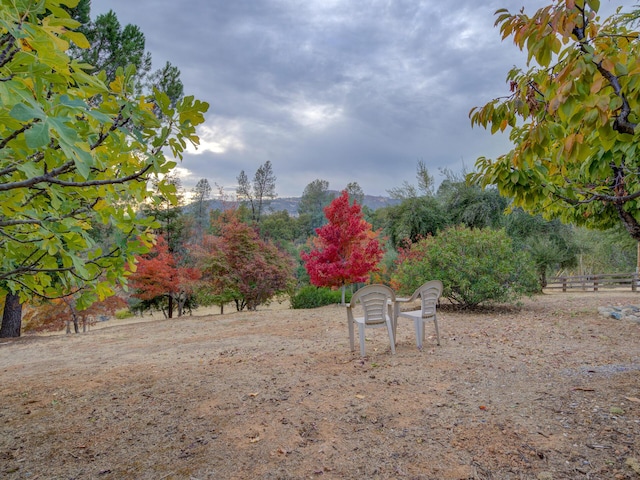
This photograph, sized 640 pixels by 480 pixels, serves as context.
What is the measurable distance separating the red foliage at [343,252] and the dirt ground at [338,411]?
5252mm

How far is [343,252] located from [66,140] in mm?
10285

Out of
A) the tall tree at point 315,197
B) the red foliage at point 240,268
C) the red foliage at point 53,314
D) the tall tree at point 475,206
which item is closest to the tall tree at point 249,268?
the red foliage at point 240,268

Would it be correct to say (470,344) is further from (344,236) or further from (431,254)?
(344,236)

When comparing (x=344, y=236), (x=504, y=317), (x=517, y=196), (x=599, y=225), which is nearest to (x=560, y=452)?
(x=517, y=196)

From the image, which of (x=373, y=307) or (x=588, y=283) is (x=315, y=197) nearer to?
(x=588, y=283)

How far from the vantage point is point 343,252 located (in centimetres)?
1095

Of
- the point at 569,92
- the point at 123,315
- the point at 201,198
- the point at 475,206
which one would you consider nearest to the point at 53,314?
the point at 123,315

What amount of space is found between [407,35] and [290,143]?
8.18 m

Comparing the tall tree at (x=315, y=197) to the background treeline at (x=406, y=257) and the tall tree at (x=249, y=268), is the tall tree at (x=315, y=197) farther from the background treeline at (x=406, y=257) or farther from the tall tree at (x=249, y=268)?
the tall tree at (x=249, y=268)

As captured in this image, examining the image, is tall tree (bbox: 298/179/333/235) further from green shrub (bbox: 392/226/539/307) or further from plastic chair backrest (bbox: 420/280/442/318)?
plastic chair backrest (bbox: 420/280/442/318)

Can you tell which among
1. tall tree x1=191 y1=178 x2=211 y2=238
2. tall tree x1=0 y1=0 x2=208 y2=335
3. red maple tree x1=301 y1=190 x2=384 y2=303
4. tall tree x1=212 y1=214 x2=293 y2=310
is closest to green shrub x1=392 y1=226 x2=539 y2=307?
red maple tree x1=301 y1=190 x2=384 y2=303

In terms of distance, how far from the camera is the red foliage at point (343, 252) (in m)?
10.5

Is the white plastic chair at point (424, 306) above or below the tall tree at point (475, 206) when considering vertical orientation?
below

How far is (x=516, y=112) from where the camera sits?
6.59 ft
